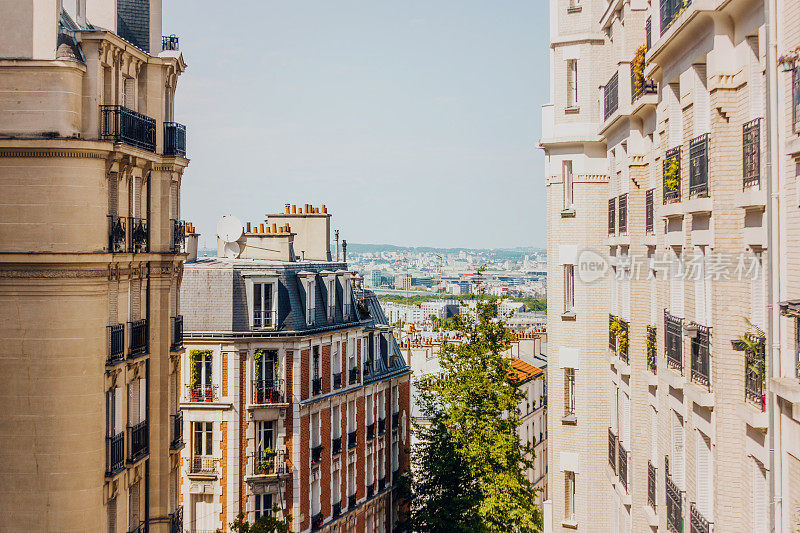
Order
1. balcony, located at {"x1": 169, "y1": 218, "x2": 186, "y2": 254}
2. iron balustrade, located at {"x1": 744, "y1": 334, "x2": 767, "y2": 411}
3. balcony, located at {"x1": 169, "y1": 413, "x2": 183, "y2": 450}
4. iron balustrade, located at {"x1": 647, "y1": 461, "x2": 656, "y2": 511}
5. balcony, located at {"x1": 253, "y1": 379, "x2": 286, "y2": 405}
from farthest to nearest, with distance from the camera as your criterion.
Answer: balcony, located at {"x1": 253, "y1": 379, "x2": 286, "y2": 405}, balcony, located at {"x1": 169, "y1": 218, "x2": 186, "y2": 254}, balcony, located at {"x1": 169, "y1": 413, "x2": 183, "y2": 450}, iron balustrade, located at {"x1": 647, "y1": 461, "x2": 656, "y2": 511}, iron balustrade, located at {"x1": 744, "y1": 334, "x2": 767, "y2": 411}

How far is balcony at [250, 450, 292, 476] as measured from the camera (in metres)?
39.6

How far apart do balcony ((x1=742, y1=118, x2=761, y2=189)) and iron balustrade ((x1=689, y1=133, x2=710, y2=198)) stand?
116 cm

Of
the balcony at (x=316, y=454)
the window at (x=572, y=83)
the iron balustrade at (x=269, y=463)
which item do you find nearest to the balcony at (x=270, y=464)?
the iron balustrade at (x=269, y=463)

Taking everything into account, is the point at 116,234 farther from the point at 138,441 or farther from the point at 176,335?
the point at 138,441

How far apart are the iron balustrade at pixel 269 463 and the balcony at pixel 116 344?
56.1 ft

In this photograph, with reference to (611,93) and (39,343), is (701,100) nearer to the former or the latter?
(611,93)

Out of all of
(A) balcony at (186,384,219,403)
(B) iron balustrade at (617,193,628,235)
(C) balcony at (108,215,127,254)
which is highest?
(B) iron balustrade at (617,193,628,235)

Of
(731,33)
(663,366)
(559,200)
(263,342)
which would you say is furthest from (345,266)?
(731,33)

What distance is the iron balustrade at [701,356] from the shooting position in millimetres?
15133

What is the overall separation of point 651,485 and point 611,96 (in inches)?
398

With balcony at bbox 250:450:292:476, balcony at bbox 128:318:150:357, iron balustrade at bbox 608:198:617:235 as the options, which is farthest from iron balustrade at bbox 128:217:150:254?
balcony at bbox 250:450:292:476

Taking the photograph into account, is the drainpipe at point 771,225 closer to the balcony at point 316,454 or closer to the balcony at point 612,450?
the balcony at point 612,450

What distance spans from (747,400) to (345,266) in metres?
35.5

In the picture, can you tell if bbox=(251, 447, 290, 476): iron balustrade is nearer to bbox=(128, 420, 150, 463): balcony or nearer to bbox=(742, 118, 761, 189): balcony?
bbox=(128, 420, 150, 463): balcony
